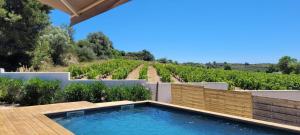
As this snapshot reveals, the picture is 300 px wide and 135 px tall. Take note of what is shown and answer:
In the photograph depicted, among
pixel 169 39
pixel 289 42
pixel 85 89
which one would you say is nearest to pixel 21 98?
pixel 85 89

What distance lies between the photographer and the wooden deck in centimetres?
582

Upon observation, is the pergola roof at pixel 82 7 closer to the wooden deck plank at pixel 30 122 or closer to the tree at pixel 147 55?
the wooden deck plank at pixel 30 122

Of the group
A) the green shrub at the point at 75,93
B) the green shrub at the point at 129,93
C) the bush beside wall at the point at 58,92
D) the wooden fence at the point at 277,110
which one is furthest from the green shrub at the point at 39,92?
the wooden fence at the point at 277,110

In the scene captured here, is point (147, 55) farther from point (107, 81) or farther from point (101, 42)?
point (107, 81)

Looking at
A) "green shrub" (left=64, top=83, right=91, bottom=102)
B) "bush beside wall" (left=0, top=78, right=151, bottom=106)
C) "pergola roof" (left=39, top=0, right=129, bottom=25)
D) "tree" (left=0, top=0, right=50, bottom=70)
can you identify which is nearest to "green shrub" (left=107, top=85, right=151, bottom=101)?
"bush beside wall" (left=0, top=78, right=151, bottom=106)

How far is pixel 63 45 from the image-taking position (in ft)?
118

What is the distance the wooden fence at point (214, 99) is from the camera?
7.78 metres

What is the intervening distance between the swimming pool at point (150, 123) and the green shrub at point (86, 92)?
1671 millimetres

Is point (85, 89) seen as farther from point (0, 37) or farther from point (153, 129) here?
point (0, 37)

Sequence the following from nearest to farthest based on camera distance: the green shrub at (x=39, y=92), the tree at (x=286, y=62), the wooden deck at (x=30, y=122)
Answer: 1. the wooden deck at (x=30, y=122)
2. the green shrub at (x=39, y=92)
3. the tree at (x=286, y=62)

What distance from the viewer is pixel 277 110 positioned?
279 inches

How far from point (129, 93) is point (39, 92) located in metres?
2.70

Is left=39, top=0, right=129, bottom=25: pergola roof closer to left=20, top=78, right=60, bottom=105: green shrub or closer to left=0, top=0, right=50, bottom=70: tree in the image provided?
left=20, top=78, right=60, bottom=105: green shrub

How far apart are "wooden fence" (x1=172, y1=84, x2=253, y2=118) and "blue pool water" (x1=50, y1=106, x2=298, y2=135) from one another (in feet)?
1.58
